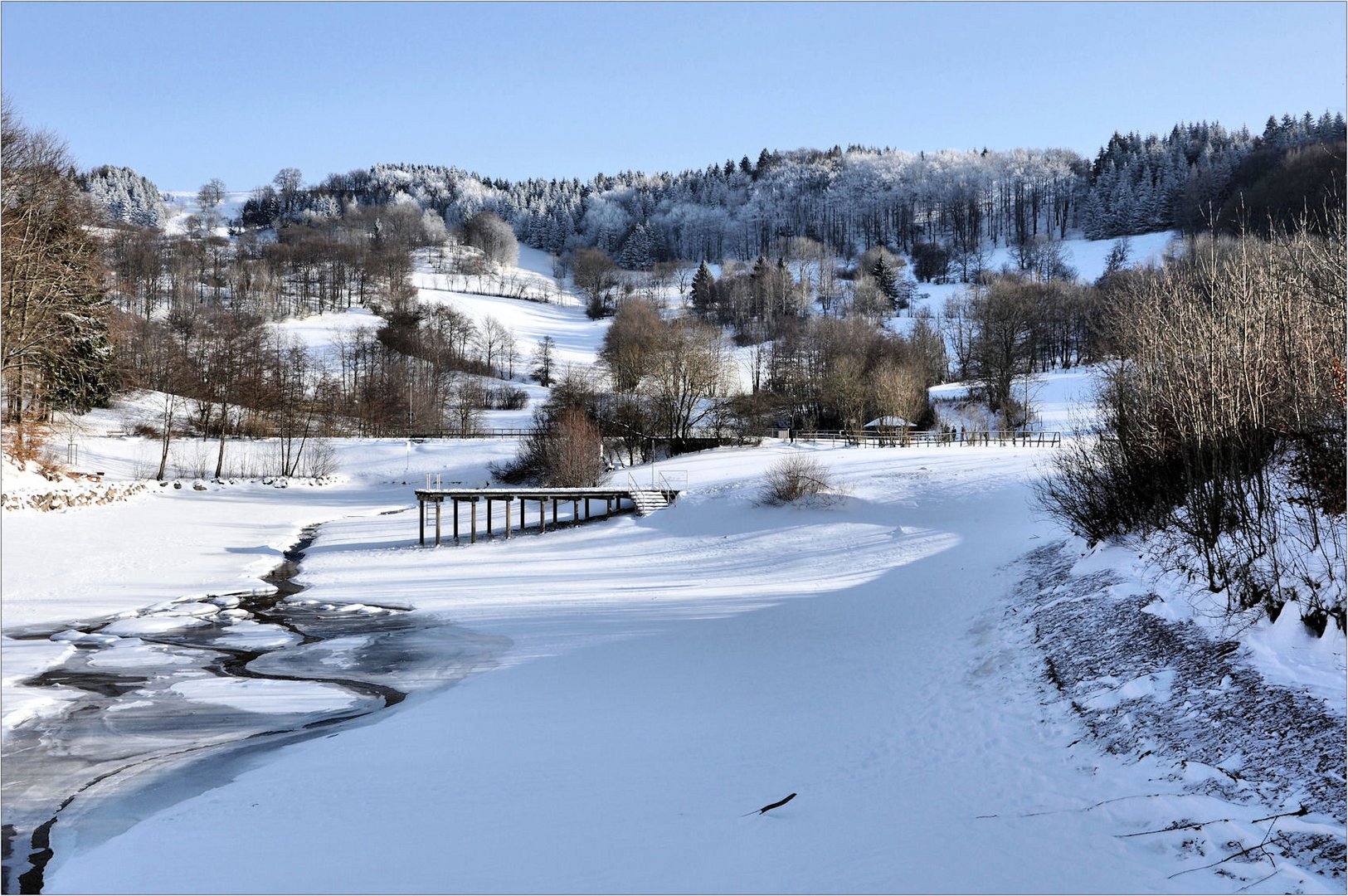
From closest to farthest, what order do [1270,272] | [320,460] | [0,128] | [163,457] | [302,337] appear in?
[1270,272], [0,128], [163,457], [320,460], [302,337]

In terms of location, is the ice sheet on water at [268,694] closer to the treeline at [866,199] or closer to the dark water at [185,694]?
the dark water at [185,694]

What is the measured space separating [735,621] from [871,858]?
989cm

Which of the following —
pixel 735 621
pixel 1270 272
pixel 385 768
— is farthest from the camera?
pixel 735 621

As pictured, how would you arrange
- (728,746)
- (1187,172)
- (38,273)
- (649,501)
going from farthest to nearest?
(1187,172)
(649,501)
(38,273)
(728,746)

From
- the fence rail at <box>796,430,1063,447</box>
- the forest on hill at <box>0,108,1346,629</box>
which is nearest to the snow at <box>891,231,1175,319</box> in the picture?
the forest on hill at <box>0,108,1346,629</box>

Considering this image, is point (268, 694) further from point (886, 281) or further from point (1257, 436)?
point (886, 281)

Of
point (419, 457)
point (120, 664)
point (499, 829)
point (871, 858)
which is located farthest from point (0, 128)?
point (871, 858)

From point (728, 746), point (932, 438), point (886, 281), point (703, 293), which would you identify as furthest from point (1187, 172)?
point (728, 746)

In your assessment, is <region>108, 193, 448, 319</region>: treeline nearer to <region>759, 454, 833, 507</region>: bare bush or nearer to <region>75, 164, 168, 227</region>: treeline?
<region>75, 164, 168, 227</region>: treeline

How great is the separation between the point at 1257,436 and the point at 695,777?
7601 millimetres

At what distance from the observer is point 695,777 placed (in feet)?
28.6

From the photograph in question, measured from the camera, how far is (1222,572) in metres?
10.1

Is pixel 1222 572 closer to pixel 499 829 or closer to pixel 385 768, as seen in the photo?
pixel 499 829

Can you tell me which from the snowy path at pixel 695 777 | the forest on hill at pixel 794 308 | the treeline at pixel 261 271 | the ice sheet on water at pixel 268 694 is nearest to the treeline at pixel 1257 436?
the forest on hill at pixel 794 308
